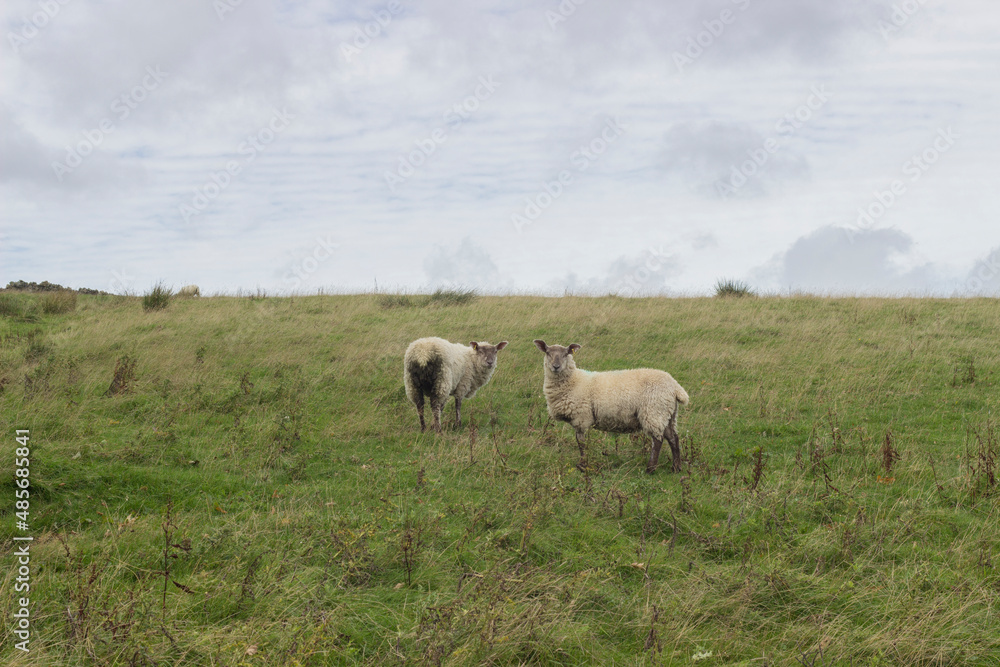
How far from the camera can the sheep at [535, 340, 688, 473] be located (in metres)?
9.86

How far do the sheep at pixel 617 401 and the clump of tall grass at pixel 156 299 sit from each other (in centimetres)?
1646

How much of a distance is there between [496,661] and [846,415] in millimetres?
9367

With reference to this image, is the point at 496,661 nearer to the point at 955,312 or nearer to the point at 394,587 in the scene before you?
the point at 394,587

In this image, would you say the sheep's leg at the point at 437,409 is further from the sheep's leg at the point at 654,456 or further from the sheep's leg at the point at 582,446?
the sheep's leg at the point at 654,456

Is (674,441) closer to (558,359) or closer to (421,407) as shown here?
(558,359)

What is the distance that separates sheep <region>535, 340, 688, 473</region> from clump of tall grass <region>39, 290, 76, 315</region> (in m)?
18.3

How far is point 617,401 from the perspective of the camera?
10086 millimetres

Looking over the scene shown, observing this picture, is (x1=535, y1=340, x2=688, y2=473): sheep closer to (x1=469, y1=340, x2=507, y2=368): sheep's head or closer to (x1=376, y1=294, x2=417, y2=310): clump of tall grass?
(x1=469, y1=340, x2=507, y2=368): sheep's head

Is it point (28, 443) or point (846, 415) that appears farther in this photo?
point (846, 415)

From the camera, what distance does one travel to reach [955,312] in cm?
1884

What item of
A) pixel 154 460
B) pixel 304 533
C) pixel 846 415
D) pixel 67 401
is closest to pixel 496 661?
pixel 304 533

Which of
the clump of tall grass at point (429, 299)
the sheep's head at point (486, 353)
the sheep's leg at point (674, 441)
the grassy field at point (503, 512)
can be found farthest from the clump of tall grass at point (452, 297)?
the sheep's leg at point (674, 441)

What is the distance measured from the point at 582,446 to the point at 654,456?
1.07 m

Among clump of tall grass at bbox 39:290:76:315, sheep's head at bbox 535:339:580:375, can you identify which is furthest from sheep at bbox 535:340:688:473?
clump of tall grass at bbox 39:290:76:315
